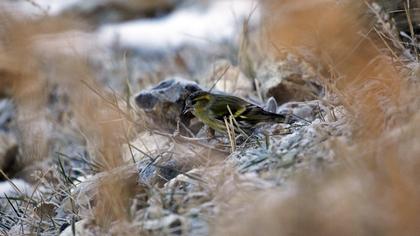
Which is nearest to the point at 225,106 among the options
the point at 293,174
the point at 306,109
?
the point at 306,109

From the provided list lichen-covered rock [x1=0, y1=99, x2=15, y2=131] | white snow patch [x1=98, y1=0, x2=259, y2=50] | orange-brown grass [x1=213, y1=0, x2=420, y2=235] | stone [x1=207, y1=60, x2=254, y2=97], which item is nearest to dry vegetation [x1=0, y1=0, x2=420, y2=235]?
orange-brown grass [x1=213, y1=0, x2=420, y2=235]

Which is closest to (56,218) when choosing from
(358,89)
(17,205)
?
(17,205)

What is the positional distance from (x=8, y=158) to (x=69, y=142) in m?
0.46

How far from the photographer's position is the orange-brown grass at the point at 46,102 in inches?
131

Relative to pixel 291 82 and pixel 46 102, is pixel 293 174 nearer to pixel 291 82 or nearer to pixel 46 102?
pixel 291 82

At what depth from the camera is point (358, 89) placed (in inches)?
156

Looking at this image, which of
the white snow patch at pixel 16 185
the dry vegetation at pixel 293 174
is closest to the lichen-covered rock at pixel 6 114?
the dry vegetation at pixel 293 174

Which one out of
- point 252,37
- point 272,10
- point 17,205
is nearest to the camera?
point 17,205

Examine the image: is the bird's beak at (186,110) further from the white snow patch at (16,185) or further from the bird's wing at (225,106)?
the white snow patch at (16,185)

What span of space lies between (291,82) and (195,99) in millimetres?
1037

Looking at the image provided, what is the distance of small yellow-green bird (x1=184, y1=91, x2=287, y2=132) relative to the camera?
394 cm

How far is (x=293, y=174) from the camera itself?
3.06m

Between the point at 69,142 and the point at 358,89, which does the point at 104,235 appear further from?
the point at 69,142

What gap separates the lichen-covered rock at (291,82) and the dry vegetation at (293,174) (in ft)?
0.27
